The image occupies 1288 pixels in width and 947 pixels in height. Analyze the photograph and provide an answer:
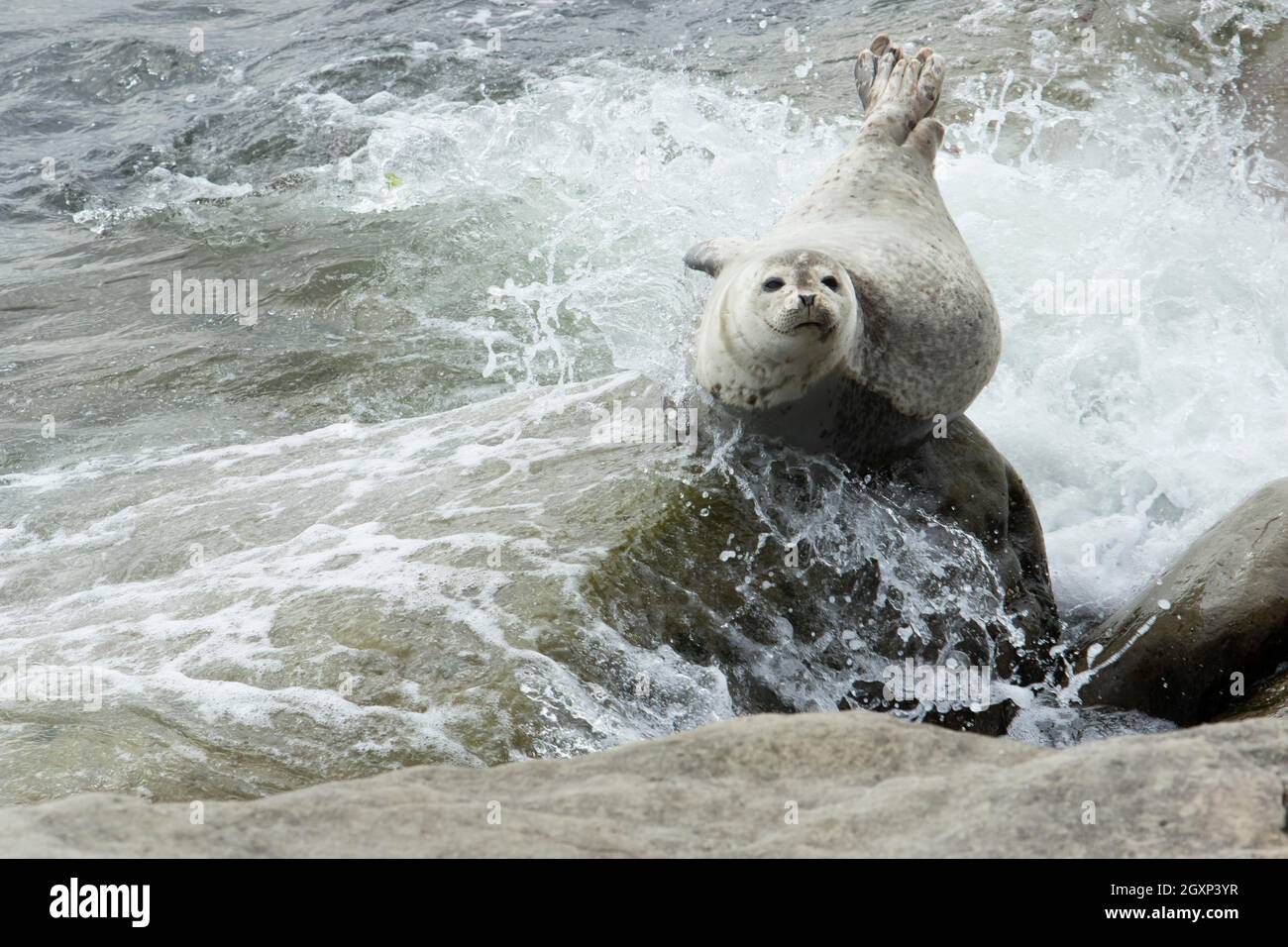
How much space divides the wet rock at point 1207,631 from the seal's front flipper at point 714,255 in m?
1.93

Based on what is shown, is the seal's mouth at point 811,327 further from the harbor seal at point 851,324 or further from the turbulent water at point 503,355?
the turbulent water at point 503,355

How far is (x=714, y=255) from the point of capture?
4.99 metres

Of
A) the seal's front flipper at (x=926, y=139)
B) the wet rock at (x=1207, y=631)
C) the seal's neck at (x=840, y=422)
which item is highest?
the seal's front flipper at (x=926, y=139)

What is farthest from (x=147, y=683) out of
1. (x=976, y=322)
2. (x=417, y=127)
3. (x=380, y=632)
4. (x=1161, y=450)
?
(x=417, y=127)

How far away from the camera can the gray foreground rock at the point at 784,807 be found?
195 centimetres

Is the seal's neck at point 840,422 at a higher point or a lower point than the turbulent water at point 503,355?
higher

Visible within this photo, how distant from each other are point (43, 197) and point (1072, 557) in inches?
315

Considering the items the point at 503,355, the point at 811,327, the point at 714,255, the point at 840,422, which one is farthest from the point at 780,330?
the point at 503,355

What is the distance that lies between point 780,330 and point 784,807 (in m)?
2.07

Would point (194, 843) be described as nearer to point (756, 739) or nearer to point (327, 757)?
point (756, 739)

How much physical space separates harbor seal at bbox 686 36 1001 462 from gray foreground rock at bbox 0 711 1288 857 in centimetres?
187

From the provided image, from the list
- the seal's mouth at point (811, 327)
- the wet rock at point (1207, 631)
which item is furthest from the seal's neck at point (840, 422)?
the wet rock at point (1207, 631)

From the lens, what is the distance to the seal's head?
156 inches

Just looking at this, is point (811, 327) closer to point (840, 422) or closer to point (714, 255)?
point (840, 422)
